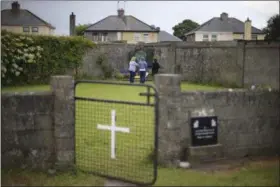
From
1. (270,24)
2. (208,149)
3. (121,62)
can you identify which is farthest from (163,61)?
(208,149)

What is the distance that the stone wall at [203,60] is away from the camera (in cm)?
1859

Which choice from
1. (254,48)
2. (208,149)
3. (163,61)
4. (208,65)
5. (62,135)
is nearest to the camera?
(62,135)

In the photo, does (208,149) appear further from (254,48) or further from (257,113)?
(254,48)

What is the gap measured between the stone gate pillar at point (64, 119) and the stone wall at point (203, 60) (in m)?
12.4

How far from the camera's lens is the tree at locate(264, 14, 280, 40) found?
810 centimetres

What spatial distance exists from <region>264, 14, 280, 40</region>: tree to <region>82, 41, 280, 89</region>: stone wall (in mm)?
8708

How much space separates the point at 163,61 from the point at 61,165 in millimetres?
19337

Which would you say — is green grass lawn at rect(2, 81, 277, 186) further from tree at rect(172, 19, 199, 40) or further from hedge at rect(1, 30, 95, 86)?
tree at rect(172, 19, 199, 40)

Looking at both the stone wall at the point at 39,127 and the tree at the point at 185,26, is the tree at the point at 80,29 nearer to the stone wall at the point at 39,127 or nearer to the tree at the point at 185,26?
the tree at the point at 185,26

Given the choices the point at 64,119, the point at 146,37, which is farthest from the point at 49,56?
the point at 146,37

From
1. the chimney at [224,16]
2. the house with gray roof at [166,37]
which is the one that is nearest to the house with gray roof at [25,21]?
the house with gray roof at [166,37]

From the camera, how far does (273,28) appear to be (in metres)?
8.37

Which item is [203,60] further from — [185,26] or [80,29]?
[185,26]

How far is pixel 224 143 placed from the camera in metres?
7.23
